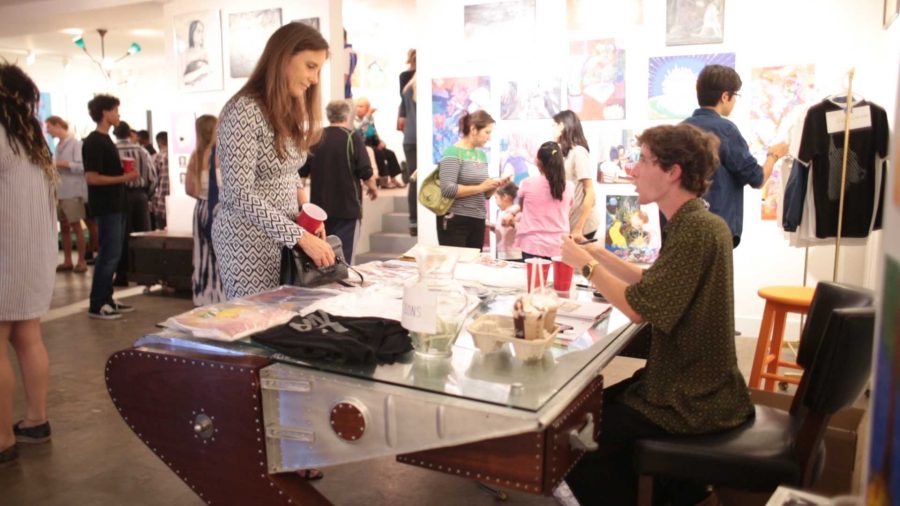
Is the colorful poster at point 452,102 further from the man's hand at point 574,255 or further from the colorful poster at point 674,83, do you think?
the man's hand at point 574,255

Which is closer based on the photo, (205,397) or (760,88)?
(205,397)

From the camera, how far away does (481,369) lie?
4.84 feet

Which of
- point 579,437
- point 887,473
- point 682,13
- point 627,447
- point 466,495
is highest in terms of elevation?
point 682,13

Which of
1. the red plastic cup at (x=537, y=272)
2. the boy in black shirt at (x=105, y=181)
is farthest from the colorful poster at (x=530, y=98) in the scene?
the red plastic cup at (x=537, y=272)

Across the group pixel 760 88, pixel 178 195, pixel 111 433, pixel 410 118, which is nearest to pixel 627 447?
pixel 111 433

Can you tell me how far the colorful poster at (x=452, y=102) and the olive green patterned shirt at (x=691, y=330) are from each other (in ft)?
12.5

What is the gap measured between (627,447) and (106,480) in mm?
2081

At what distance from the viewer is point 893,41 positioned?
12.3 ft

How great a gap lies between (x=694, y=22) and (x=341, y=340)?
413 cm

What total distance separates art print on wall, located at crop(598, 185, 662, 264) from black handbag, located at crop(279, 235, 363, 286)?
3204mm

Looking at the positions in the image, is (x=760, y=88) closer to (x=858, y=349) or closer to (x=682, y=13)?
(x=682, y=13)

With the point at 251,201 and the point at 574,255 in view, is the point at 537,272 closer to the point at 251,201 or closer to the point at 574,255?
the point at 574,255

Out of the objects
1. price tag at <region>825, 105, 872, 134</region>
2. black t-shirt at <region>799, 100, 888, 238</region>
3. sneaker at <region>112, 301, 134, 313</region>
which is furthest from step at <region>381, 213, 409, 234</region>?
price tag at <region>825, 105, 872, 134</region>

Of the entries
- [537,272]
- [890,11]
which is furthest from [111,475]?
[890,11]
